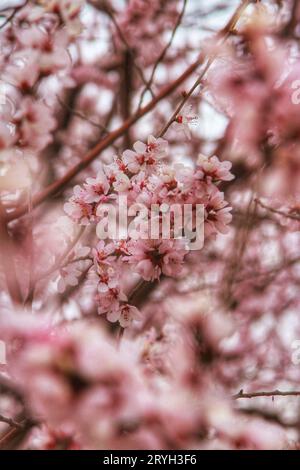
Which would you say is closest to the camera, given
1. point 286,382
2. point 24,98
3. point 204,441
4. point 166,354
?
point 204,441

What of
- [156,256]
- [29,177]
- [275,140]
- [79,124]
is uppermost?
[79,124]

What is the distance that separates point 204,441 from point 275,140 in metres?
1.21

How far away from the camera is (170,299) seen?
4.08m

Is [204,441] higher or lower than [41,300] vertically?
lower

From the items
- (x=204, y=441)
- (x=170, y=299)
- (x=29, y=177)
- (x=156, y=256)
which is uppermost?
(x=170, y=299)

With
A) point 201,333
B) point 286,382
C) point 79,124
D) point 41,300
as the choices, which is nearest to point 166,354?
point 201,333

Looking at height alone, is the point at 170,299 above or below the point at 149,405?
above

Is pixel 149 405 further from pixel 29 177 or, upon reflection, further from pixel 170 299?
pixel 170 299

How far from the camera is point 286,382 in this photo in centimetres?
459

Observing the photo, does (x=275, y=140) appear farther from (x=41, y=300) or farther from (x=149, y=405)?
(x=41, y=300)

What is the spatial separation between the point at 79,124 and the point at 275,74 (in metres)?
3.45

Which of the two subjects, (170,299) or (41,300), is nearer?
(41,300)

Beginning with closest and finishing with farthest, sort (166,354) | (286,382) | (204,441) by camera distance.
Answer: (204,441) → (166,354) → (286,382)

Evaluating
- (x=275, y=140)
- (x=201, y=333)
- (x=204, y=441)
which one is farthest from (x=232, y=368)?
(x=204, y=441)
